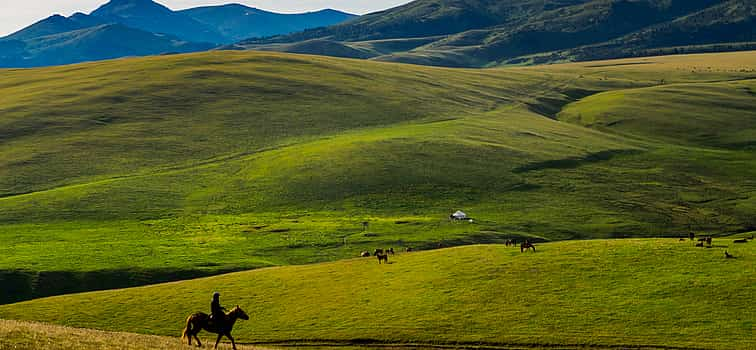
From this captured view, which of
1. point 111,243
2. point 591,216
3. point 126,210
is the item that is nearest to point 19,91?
point 126,210

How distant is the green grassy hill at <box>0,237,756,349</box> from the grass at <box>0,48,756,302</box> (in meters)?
19.9

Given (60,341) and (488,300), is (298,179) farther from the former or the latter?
(60,341)

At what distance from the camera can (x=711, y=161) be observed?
150 meters

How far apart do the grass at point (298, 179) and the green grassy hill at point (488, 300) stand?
1988 cm

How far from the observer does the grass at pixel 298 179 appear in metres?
93.7

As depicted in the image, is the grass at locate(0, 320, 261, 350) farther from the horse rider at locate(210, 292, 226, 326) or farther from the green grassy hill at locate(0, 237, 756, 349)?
the green grassy hill at locate(0, 237, 756, 349)

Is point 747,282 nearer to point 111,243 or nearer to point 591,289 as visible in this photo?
point 591,289

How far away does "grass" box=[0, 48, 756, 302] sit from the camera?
3688 inches

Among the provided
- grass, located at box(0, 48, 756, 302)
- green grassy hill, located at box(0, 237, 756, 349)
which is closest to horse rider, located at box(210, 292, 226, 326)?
green grassy hill, located at box(0, 237, 756, 349)

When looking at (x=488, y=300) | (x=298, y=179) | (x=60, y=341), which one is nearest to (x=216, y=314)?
(x=60, y=341)

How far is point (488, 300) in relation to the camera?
55000 mm

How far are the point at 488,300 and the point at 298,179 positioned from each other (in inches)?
2992

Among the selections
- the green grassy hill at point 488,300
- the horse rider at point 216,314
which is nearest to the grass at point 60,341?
the horse rider at point 216,314

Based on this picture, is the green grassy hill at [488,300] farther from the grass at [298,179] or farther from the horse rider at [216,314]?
the grass at [298,179]
